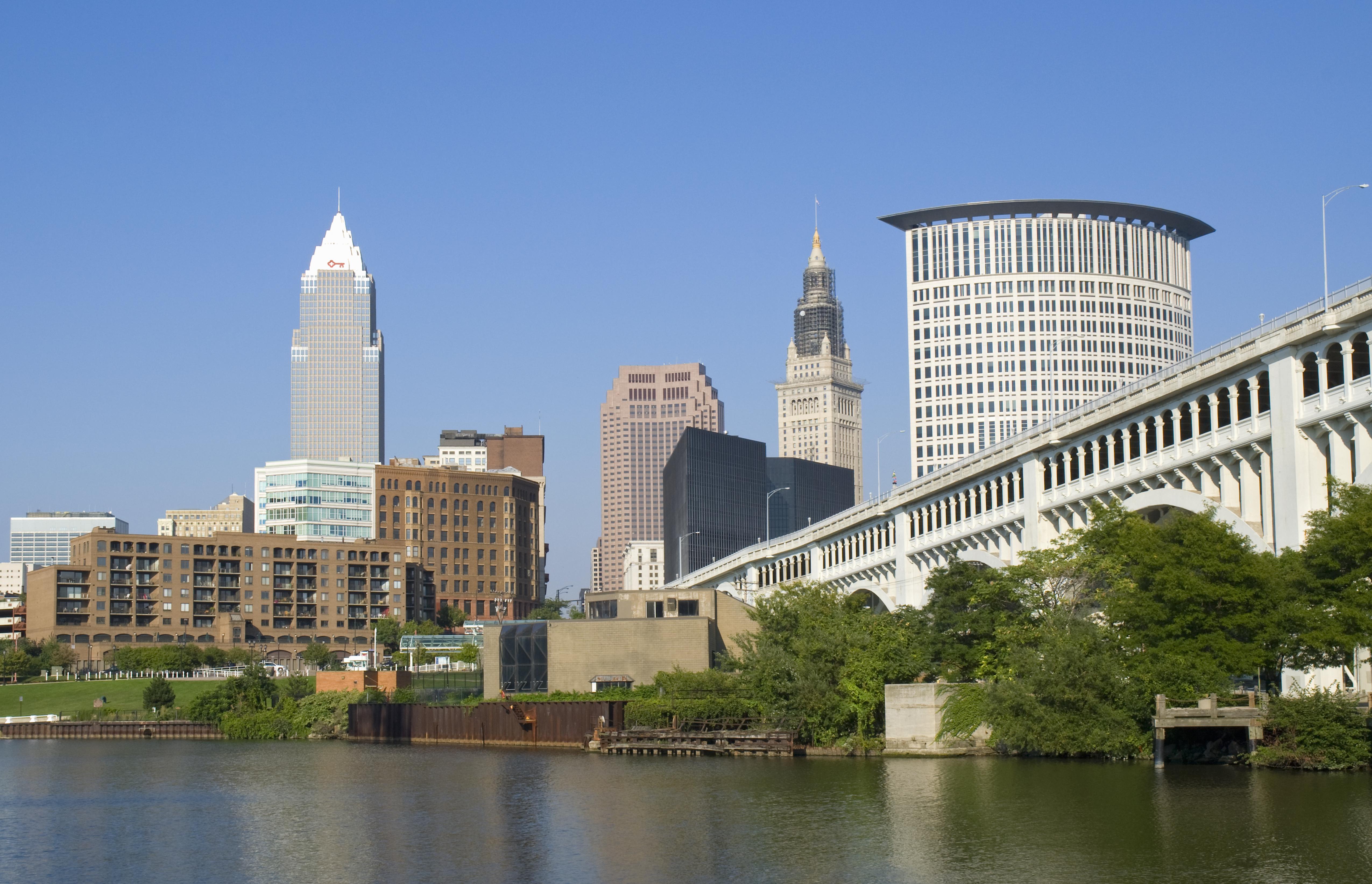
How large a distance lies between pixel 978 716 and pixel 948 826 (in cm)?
2841

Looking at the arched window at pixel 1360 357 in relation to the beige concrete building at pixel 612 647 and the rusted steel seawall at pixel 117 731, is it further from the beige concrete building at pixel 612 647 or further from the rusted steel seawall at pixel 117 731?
the rusted steel seawall at pixel 117 731

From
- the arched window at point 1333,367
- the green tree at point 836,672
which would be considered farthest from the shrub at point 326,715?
the arched window at point 1333,367

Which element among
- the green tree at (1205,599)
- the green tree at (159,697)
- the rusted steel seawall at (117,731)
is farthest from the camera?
the green tree at (159,697)

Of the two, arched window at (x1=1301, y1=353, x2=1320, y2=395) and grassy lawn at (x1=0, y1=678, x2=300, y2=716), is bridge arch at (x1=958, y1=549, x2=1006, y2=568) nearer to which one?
arched window at (x1=1301, y1=353, x2=1320, y2=395)

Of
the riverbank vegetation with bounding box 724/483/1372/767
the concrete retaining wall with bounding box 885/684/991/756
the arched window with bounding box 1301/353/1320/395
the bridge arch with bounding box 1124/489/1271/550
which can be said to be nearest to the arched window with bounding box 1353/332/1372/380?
the arched window with bounding box 1301/353/1320/395

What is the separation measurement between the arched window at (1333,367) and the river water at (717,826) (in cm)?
1813

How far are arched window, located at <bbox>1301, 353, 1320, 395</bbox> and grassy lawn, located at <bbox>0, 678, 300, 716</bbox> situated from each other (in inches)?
5367

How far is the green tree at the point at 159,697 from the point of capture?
541ft

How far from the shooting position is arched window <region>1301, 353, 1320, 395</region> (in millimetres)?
72375

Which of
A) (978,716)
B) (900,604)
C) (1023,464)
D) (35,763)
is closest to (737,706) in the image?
(978,716)

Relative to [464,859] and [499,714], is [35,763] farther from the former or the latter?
[464,859]

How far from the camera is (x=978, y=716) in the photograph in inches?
3292

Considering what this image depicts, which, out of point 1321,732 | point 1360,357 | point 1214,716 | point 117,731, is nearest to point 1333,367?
point 1360,357

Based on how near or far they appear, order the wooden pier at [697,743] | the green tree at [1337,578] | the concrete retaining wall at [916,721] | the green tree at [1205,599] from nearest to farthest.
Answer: the green tree at [1337,578], the green tree at [1205,599], the concrete retaining wall at [916,721], the wooden pier at [697,743]
